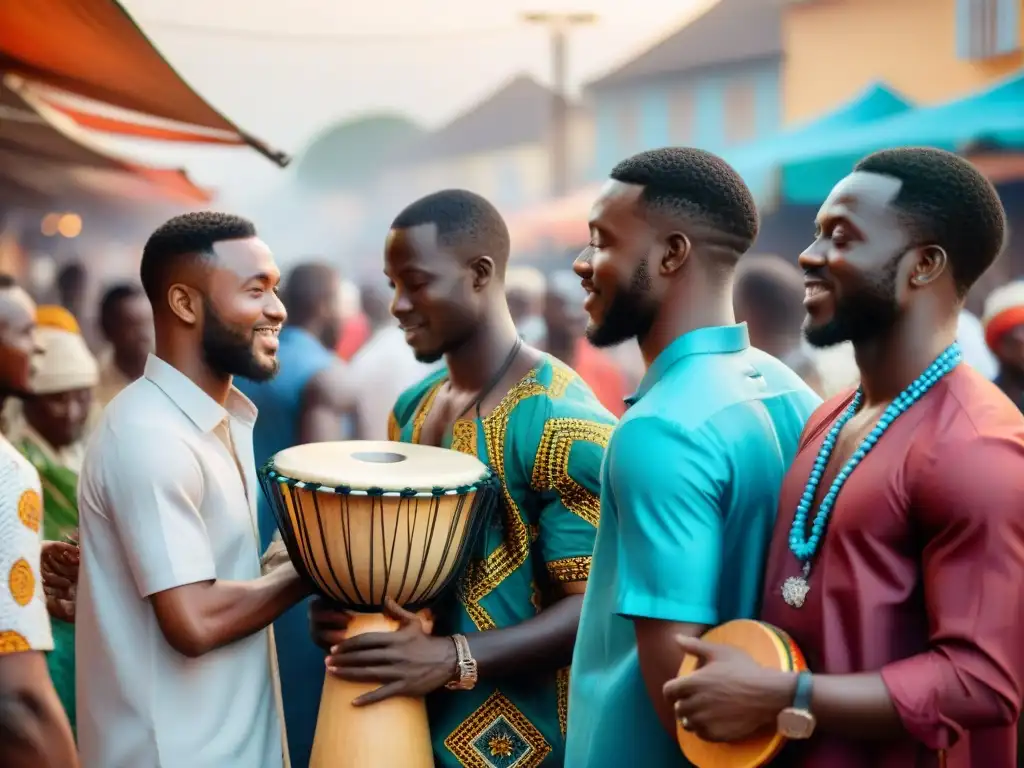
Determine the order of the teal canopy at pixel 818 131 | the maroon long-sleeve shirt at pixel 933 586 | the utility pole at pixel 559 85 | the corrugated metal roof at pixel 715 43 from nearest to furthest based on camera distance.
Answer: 1. the maroon long-sleeve shirt at pixel 933 586
2. the teal canopy at pixel 818 131
3. the corrugated metal roof at pixel 715 43
4. the utility pole at pixel 559 85

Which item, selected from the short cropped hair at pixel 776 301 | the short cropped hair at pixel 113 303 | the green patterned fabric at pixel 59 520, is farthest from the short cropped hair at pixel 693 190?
the short cropped hair at pixel 113 303

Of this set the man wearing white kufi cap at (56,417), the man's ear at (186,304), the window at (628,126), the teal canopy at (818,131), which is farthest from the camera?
the window at (628,126)

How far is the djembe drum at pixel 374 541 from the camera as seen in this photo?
2574 millimetres

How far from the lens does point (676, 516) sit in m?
2.00

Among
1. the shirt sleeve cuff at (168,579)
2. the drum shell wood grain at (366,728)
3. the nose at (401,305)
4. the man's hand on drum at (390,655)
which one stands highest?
the nose at (401,305)

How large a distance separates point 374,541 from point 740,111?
12.9m

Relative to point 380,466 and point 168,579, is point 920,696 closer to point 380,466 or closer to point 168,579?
point 380,466

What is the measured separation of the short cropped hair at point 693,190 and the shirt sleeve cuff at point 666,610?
2.38 ft

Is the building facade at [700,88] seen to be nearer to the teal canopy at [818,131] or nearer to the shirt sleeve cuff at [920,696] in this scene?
the teal canopy at [818,131]

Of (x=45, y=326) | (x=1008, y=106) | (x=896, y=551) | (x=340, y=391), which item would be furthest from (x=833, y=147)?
(x=896, y=551)

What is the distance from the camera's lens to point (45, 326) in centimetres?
525

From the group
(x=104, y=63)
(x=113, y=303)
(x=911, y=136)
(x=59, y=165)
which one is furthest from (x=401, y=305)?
(x=59, y=165)

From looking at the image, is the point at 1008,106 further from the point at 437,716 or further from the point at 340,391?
the point at 437,716

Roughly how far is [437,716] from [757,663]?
51.7 inches
